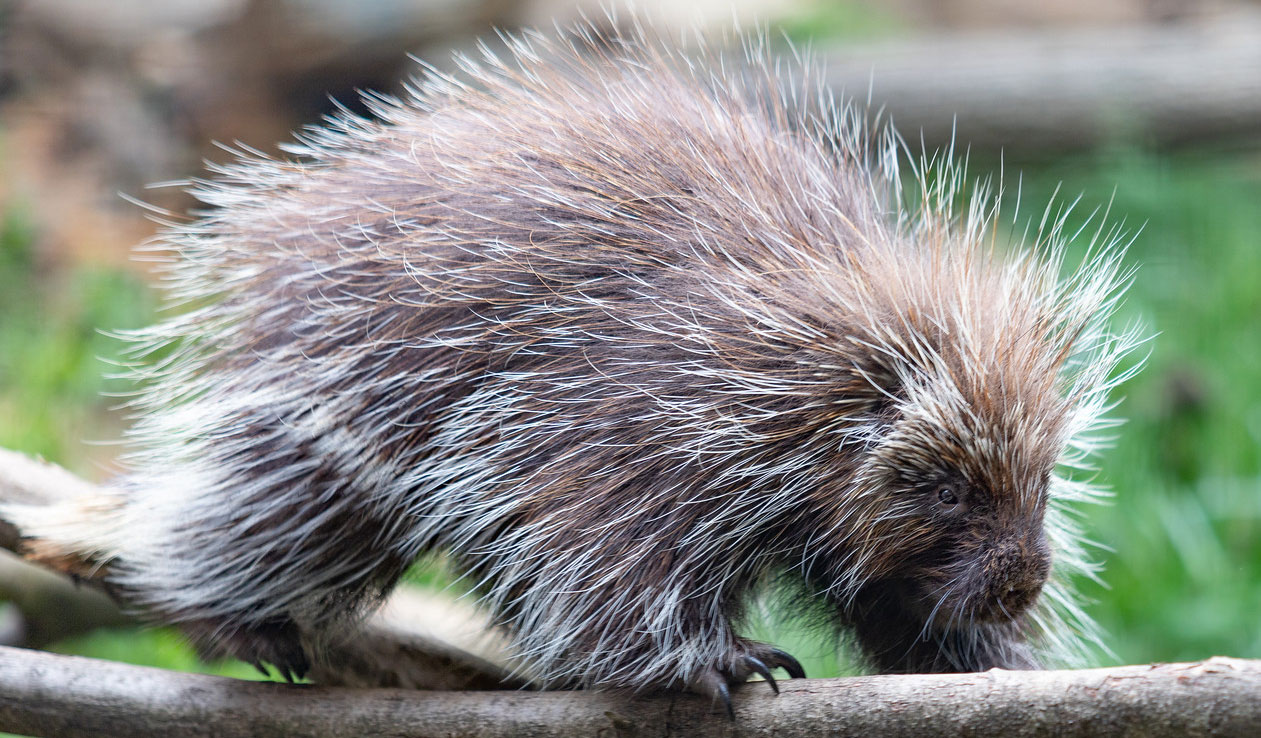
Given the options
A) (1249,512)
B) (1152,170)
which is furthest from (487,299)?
(1152,170)

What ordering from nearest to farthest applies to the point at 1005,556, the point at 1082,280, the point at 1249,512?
the point at 1005,556, the point at 1082,280, the point at 1249,512

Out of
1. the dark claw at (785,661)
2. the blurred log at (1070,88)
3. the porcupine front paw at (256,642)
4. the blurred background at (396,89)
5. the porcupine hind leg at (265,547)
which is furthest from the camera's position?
the blurred log at (1070,88)

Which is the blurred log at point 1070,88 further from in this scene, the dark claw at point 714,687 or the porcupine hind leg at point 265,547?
the dark claw at point 714,687

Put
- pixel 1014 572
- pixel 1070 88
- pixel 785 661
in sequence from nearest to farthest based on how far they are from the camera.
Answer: pixel 1014 572, pixel 785 661, pixel 1070 88

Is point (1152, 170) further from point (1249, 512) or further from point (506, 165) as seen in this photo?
point (506, 165)

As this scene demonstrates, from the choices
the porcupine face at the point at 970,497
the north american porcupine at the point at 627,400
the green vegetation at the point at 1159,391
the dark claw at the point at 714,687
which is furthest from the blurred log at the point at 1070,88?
the dark claw at the point at 714,687

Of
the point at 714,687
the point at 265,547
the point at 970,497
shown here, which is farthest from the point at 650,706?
the point at 265,547

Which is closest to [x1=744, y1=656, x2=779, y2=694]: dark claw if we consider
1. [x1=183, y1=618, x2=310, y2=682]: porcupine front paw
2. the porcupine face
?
the porcupine face

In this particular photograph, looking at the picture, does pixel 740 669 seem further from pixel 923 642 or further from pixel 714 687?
pixel 923 642
